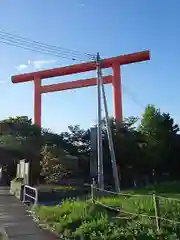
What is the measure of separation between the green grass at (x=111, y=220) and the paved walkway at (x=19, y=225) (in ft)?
1.11

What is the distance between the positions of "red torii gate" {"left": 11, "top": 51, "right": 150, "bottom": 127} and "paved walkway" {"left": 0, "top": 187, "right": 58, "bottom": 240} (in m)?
18.5

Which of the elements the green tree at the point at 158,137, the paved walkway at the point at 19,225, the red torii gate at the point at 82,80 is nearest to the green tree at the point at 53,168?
the paved walkway at the point at 19,225

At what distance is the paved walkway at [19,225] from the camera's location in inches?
344

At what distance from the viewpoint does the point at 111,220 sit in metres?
8.82

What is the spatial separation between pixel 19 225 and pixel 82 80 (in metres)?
23.8

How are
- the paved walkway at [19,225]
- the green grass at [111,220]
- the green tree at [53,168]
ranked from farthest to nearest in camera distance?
the green tree at [53,168]
the paved walkway at [19,225]
the green grass at [111,220]

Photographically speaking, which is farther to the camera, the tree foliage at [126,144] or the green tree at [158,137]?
the green tree at [158,137]

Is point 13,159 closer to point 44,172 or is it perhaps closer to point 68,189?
point 44,172

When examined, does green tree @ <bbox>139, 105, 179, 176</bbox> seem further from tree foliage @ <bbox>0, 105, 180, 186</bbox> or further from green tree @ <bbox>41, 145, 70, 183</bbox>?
green tree @ <bbox>41, 145, 70, 183</bbox>

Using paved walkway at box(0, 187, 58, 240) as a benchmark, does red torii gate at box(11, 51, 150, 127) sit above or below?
above

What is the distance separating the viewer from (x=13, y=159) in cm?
3366

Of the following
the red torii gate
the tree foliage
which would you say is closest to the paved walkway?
the tree foliage

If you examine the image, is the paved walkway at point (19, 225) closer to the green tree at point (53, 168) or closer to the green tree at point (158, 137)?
the green tree at point (53, 168)

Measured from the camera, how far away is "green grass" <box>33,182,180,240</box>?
285 inches
